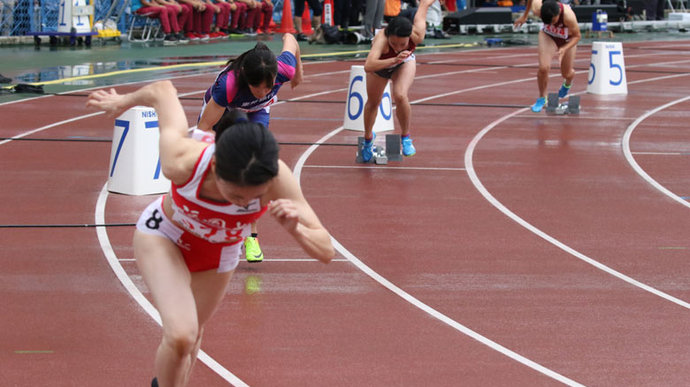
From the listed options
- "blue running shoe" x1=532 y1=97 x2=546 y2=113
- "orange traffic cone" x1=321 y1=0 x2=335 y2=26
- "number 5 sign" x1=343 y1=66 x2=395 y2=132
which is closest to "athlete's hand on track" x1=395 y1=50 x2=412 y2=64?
"number 5 sign" x1=343 y1=66 x2=395 y2=132

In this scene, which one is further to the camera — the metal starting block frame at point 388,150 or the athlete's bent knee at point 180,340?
the metal starting block frame at point 388,150

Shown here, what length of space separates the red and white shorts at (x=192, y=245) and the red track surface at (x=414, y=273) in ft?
3.58

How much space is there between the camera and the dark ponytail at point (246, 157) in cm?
383

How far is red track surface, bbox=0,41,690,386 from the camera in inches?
229

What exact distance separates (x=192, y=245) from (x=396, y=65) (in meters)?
7.37

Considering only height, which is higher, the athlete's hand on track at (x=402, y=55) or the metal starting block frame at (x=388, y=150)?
the athlete's hand on track at (x=402, y=55)

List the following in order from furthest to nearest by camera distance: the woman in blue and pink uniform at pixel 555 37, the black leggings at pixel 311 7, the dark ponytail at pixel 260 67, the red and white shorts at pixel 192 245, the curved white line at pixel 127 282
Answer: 1. the black leggings at pixel 311 7
2. the woman in blue and pink uniform at pixel 555 37
3. the dark ponytail at pixel 260 67
4. the curved white line at pixel 127 282
5. the red and white shorts at pixel 192 245

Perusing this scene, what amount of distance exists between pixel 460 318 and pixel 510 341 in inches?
20.1

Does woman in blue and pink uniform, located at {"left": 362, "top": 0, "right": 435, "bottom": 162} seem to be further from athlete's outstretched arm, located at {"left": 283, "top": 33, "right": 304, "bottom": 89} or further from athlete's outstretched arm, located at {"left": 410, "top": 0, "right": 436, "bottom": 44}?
athlete's outstretched arm, located at {"left": 283, "top": 33, "right": 304, "bottom": 89}

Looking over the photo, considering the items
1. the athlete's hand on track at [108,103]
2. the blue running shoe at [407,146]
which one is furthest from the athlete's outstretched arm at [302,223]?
the blue running shoe at [407,146]

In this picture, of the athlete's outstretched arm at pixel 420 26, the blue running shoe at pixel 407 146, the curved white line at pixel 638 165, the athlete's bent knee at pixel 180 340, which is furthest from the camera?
the blue running shoe at pixel 407 146

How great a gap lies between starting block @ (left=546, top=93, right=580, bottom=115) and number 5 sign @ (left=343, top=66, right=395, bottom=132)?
9.24ft

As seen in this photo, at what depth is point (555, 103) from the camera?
16.1m

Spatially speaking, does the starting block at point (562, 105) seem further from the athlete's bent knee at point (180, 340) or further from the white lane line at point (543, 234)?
the athlete's bent knee at point (180, 340)
